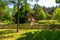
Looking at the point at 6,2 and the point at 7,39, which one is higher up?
the point at 6,2

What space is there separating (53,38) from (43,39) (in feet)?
2.96

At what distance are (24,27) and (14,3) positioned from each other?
5976 mm

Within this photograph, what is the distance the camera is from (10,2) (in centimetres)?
3231

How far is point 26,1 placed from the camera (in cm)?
3284

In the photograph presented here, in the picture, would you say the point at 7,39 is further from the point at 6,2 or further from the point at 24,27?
the point at 24,27

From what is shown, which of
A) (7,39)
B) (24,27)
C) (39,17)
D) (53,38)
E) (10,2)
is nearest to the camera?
(53,38)

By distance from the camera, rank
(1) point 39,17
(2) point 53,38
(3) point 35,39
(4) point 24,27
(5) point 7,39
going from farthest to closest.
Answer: (1) point 39,17, (4) point 24,27, (5) point 7,39, (3) point 35,39, (2) point 53,38

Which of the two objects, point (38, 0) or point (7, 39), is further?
point (38, 0)

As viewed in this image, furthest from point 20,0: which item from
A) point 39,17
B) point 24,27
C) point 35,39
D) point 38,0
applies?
point 39,17

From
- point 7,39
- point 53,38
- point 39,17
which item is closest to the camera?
point 53,38

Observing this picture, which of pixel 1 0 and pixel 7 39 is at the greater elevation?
pixel 1 0

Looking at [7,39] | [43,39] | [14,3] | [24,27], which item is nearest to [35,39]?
[43,39]

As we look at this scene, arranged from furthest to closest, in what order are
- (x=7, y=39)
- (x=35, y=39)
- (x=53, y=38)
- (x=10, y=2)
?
1. (x=10, y=2)
2. (x=7, y=39)
3. (x=35, y=39)
4. (x=53, y=38)

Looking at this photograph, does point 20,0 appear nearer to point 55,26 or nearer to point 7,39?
point 55,26
